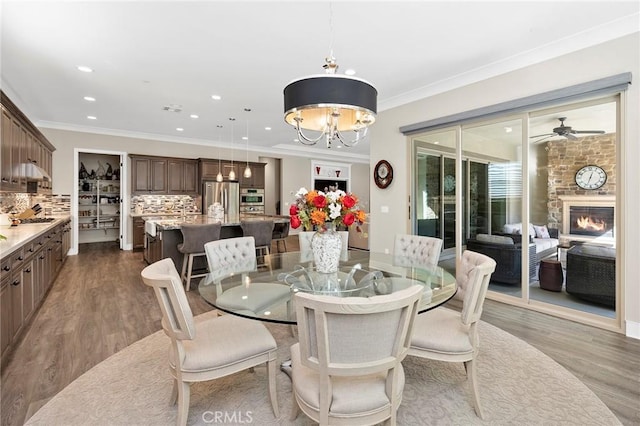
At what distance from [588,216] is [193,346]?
407 cm

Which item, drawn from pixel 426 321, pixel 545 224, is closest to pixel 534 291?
pixel 545 224

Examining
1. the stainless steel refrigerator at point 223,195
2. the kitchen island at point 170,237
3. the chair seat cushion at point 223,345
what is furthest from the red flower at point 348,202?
the stainless steel refrigerator at point 223,195

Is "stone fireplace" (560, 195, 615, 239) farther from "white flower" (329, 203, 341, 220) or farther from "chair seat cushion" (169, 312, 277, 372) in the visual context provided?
"chair seat cushion" (169, 312, 277, 372)

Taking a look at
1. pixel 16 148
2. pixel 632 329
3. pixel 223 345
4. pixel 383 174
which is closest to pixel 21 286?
pixel 16 148

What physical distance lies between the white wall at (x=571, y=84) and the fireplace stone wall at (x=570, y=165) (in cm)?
31

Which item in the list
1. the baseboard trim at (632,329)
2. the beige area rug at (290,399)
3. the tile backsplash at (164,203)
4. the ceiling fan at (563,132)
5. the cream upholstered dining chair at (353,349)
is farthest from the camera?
the tile backsplash at (164,203)

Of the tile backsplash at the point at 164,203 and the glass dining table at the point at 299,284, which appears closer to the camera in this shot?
the glass dining table at the point at 299,284

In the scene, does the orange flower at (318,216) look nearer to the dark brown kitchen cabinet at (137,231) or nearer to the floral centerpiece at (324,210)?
the floral centerpiece at (324,210)

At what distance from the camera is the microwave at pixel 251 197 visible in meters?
8.86

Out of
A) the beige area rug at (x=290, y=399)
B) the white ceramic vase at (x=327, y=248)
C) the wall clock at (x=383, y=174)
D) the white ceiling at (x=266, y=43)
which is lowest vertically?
the beige area rug at (x=290, y=399)

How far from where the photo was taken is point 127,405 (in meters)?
1.94

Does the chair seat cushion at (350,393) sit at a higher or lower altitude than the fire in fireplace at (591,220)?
lower

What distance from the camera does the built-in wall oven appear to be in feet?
29.1

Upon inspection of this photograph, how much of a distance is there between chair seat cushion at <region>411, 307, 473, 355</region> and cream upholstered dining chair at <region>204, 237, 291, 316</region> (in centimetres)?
83
